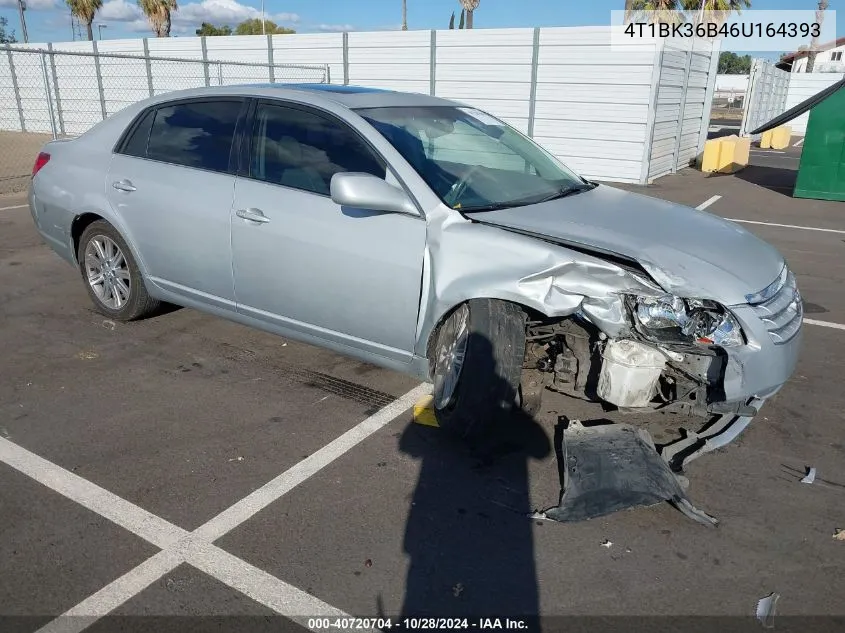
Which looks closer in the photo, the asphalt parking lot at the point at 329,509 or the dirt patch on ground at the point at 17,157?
the asphalt parking lot at the point at 329,509

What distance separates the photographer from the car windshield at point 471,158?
3727mm

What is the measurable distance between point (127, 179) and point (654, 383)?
3.67 m

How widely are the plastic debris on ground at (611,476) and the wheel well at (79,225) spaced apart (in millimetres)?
3759

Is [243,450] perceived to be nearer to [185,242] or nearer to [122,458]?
[122,458]

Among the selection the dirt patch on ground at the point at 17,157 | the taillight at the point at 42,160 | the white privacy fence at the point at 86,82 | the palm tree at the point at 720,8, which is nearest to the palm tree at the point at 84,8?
the white privacy fence at the point at 86,82

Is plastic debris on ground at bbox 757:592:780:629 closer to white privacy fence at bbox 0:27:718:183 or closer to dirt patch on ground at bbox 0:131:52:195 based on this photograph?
dirt patch on ground at bbox 0:131:52:195

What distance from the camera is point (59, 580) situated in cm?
254

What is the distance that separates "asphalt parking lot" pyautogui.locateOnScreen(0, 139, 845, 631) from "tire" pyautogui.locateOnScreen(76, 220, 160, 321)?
0.47 m

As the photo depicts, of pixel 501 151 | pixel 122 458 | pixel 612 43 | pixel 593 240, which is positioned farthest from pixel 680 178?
pixel 122 458

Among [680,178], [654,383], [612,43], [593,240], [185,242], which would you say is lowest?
[680,178]

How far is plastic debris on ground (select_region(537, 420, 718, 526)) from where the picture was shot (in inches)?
116

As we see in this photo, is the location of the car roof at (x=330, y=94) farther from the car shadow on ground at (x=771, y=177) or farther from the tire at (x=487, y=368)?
the car shadow on ground at (x=771, y=177)

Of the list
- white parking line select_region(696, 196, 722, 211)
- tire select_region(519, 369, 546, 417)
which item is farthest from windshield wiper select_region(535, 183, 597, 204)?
white parking line select_region(696, 196, 722, 211)

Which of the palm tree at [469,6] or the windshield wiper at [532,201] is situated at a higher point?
the palm tree at [469,6]
